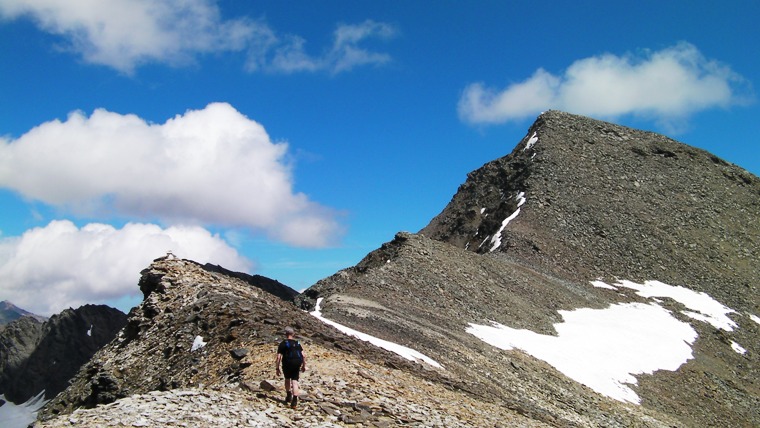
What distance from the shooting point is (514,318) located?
4762 cm

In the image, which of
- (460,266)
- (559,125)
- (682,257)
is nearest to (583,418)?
(460,266)

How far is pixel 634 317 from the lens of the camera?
57.6 meters

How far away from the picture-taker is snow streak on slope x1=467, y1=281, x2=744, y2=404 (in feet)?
130

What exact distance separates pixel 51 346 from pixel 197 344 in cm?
17164

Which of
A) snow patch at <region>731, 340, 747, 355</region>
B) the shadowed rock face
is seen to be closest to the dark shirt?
snow patch at <region>731, 340, 747, 355</region>

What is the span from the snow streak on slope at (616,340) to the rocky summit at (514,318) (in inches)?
8.8

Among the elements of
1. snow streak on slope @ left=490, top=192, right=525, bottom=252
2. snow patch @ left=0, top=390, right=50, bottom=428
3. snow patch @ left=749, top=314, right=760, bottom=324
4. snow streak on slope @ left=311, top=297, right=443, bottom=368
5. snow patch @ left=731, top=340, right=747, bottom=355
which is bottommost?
snow patch @ left=0, top=390, right=50, bottom=428

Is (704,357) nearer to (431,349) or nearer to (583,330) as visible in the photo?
(583,330)

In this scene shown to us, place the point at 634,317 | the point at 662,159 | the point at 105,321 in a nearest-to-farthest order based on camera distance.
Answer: the point at 634,317 < the point at 662,159 < the point at 105,321

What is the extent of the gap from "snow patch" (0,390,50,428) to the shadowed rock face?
184cm

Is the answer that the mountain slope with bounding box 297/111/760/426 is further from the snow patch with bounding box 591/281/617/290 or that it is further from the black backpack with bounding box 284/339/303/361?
the black backpack with bounding box 284/339/303/361

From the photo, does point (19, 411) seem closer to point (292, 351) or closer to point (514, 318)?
point (514, 318)

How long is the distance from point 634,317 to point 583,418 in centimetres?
3164

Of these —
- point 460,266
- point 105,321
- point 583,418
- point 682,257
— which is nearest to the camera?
point 583,418
